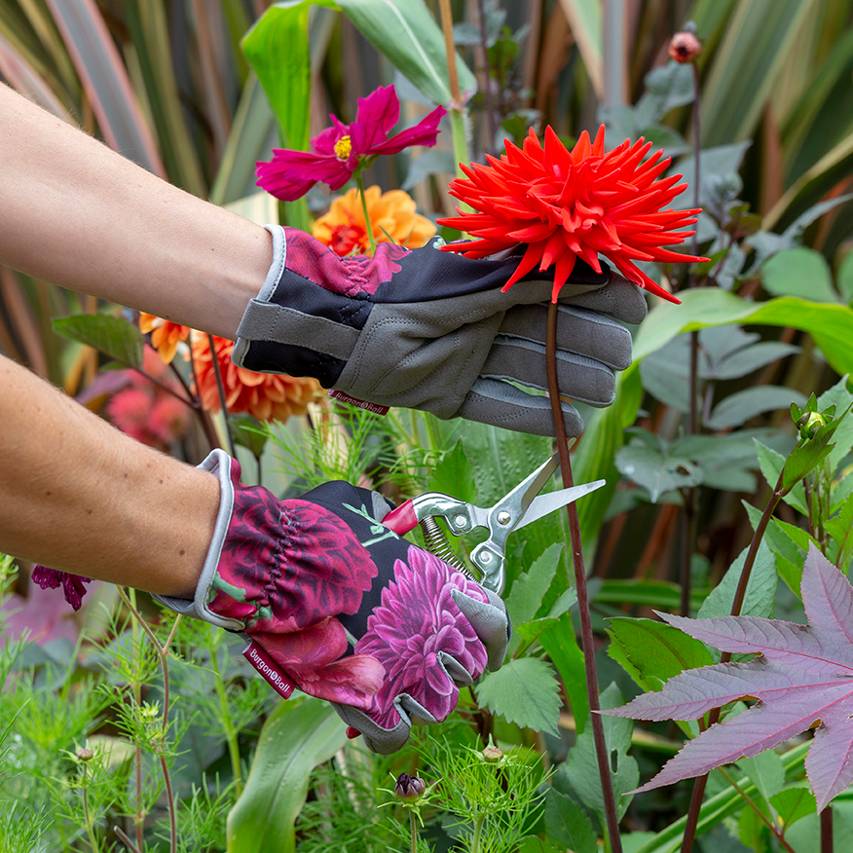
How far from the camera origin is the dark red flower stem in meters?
0.47

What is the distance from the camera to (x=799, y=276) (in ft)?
3.12

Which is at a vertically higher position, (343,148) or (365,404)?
(343,148)

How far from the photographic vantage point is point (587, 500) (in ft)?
2.50

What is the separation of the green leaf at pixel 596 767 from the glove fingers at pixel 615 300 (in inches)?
7.3

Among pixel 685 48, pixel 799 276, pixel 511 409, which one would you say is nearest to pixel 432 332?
pixel 511 409

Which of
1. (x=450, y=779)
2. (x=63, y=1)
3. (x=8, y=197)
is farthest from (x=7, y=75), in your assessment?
(x=450, y=779)

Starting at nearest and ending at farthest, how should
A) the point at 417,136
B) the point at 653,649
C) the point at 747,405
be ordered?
the point at 653,649
the point at 417,136
the point at 747,405

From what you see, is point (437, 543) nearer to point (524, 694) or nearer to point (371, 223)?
point (524, 694)

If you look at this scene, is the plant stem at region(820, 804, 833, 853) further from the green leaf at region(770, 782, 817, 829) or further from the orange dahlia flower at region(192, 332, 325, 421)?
the orange dahlia flower at region(192, 332, 325, 421)

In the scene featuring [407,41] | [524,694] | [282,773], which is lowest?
[282,773]

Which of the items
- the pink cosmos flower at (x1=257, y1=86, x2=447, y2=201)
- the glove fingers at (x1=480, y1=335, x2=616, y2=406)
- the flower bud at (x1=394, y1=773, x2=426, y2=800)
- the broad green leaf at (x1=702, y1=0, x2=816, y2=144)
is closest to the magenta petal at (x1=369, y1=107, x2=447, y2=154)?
the pink cosmos flower at (x1=257, y1=86, x2=447, y2=201)

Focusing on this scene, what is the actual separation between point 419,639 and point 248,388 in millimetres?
293

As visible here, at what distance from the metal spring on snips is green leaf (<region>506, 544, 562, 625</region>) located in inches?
1.2

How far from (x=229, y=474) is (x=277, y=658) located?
8cm
